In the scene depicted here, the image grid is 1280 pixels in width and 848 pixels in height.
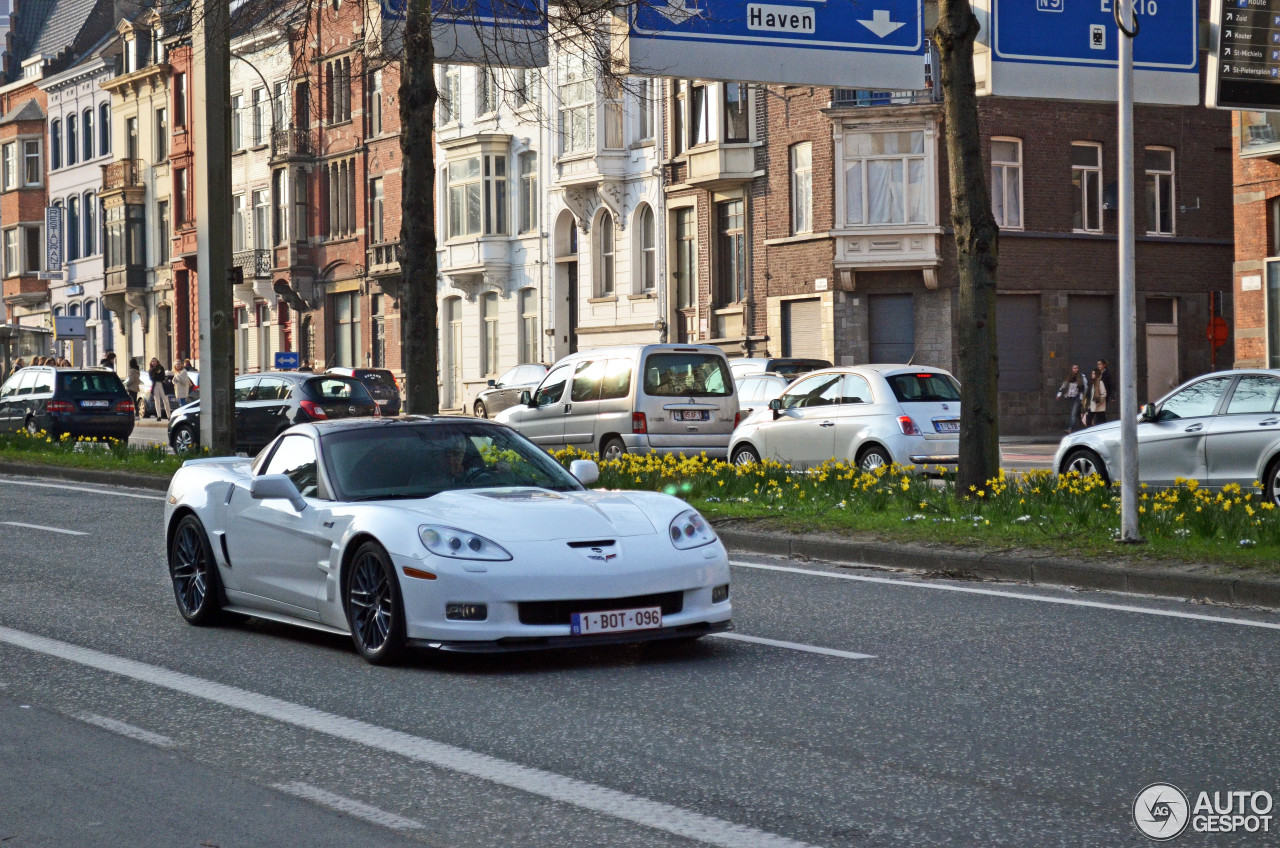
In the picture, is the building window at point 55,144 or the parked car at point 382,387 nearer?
the parked car at point 382,387

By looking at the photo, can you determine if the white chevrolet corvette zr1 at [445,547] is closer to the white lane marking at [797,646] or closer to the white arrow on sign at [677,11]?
the white lane marking at [797,646]

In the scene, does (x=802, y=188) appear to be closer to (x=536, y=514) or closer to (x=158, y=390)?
(x=158, y=390)

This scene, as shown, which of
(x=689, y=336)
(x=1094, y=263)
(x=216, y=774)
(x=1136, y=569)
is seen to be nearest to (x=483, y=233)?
(x=689, y=336)

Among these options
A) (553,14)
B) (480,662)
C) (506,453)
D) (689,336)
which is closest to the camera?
(480,662)

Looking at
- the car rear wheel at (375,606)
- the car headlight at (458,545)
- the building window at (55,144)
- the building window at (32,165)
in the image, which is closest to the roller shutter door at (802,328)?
the car rear wheel at (375,606)

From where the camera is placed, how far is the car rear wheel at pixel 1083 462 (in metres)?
18.8

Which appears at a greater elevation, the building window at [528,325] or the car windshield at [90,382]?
the building window at [528,325]

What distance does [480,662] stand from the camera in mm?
8812

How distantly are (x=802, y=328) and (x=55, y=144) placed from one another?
50141 millimetres

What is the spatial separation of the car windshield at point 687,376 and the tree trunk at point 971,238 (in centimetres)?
784

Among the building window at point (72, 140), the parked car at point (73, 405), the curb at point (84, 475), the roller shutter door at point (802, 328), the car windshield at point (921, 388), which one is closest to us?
the car windshield at point (921, 388)

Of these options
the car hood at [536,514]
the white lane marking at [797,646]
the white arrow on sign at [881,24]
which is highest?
the white arrow on sign at [881,24]

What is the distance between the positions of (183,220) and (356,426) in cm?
6186

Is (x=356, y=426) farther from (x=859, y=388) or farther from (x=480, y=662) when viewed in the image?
(x=859, y=388)
